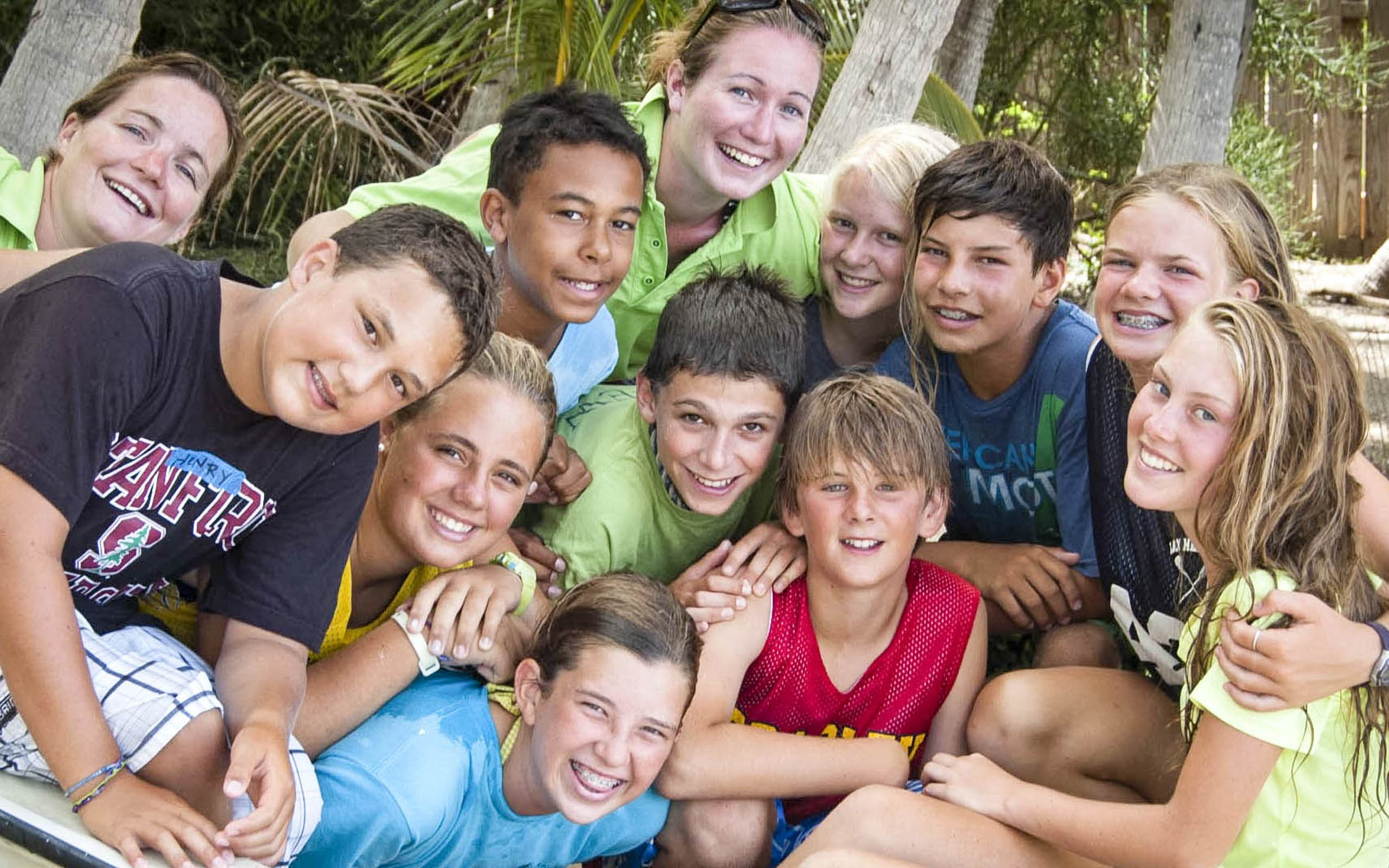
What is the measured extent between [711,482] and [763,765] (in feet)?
2.22

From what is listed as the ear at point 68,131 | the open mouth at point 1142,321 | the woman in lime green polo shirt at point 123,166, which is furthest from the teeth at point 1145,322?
the ear at point 68,131

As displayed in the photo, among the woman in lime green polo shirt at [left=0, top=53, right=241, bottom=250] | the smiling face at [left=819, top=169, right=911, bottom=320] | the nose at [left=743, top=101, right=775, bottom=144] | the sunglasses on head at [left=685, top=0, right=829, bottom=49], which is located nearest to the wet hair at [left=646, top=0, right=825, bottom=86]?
the sunglasses on head at [left=685, top=0, right=829, bottom=49]

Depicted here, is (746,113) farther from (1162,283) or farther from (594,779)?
(594,779)

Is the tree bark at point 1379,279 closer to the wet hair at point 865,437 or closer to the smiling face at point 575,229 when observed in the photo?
the wet hair at point 865,437

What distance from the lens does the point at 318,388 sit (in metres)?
2.39

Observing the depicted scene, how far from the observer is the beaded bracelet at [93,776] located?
2240 mm

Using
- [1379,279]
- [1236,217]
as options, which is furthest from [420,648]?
[1379,279]

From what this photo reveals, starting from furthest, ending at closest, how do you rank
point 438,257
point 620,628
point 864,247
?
point 864,247, point 620,628, point 438,257

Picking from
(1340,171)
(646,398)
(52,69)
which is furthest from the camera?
(1340,171)

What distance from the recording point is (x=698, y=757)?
2.94m

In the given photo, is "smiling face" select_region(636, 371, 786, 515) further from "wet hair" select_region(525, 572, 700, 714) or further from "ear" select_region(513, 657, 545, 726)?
"ear" select_region(513, 657, 545, 726)

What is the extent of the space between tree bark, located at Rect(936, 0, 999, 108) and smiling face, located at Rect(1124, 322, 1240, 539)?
426cm

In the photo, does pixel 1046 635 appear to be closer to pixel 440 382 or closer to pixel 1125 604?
pixel 1125 604

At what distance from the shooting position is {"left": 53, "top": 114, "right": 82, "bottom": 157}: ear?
134 inches
